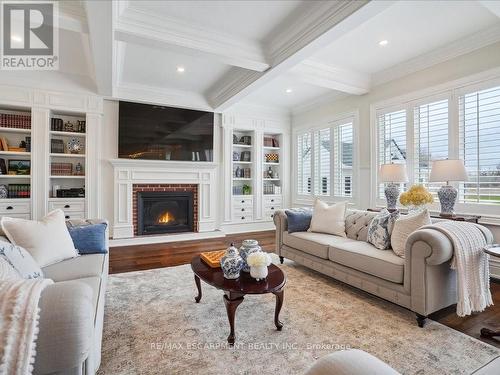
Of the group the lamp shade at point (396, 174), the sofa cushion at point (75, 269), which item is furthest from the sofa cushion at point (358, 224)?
the sofa cushion at point (75, 269)

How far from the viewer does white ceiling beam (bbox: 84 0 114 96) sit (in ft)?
7.34

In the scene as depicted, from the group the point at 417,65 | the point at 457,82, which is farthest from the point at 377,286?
the point at 417,65

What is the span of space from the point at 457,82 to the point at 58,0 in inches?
178

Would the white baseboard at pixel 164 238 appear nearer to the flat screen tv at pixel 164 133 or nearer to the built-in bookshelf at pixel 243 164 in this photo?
the built-in bookshelf at pixel 243 164

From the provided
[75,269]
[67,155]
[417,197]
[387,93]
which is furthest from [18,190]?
[387,93]

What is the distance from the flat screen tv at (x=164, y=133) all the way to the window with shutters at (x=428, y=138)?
145 inches

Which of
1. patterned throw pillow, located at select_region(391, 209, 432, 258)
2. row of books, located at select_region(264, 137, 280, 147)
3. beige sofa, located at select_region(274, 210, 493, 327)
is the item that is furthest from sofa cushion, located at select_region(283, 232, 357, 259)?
row of books, located at select_region(264, 137, 280, 147)

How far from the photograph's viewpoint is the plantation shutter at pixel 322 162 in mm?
5443

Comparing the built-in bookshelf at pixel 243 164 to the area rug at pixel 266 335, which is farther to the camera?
the built-in bookshelf at pixel 243 164

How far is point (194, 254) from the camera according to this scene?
405 centimetres

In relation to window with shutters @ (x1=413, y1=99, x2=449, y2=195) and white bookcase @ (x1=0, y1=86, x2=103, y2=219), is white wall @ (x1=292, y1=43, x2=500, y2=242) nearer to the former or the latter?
window with shutters @ (x1=413, y1=99, x2=449, y2=195)

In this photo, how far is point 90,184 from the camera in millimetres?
4531

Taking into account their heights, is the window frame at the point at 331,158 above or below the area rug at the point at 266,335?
above

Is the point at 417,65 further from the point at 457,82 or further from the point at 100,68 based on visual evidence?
the point at 100,68
